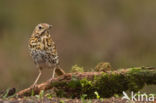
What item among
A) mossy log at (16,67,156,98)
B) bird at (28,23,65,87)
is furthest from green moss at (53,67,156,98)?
bird at (28,23,65,87)

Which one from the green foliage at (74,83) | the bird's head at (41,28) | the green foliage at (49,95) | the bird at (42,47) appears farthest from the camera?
the bird at (42,47)

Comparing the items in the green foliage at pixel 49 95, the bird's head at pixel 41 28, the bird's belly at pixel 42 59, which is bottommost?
the green foliage at pixel 49 95

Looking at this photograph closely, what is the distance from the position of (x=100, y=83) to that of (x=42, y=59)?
0.88 m

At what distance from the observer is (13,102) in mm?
9148

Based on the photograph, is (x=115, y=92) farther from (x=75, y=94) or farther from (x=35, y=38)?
(x=35, y=38)

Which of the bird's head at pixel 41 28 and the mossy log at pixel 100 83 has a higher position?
the bird's head at pixel 41 28

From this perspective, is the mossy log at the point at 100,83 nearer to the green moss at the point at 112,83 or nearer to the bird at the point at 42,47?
the green moss at the point at 112,83

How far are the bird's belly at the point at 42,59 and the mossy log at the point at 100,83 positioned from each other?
1.43 feet

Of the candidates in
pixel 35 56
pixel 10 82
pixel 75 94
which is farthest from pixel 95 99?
pixel 10 82

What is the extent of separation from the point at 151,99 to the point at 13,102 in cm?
180

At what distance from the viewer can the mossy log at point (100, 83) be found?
402 inches

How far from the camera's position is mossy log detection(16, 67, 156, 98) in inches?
402

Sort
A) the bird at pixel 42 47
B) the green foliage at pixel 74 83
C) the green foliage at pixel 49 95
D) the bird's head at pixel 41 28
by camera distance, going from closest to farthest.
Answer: the green foliage at pixel 49 95 < the green foliage at pixel 74 83 < the bird's head at pixel 41 28 < the bird at pixel 42 47

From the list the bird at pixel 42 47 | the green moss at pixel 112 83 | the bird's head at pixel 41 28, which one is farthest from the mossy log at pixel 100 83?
the bird's head at pixel 41 28
